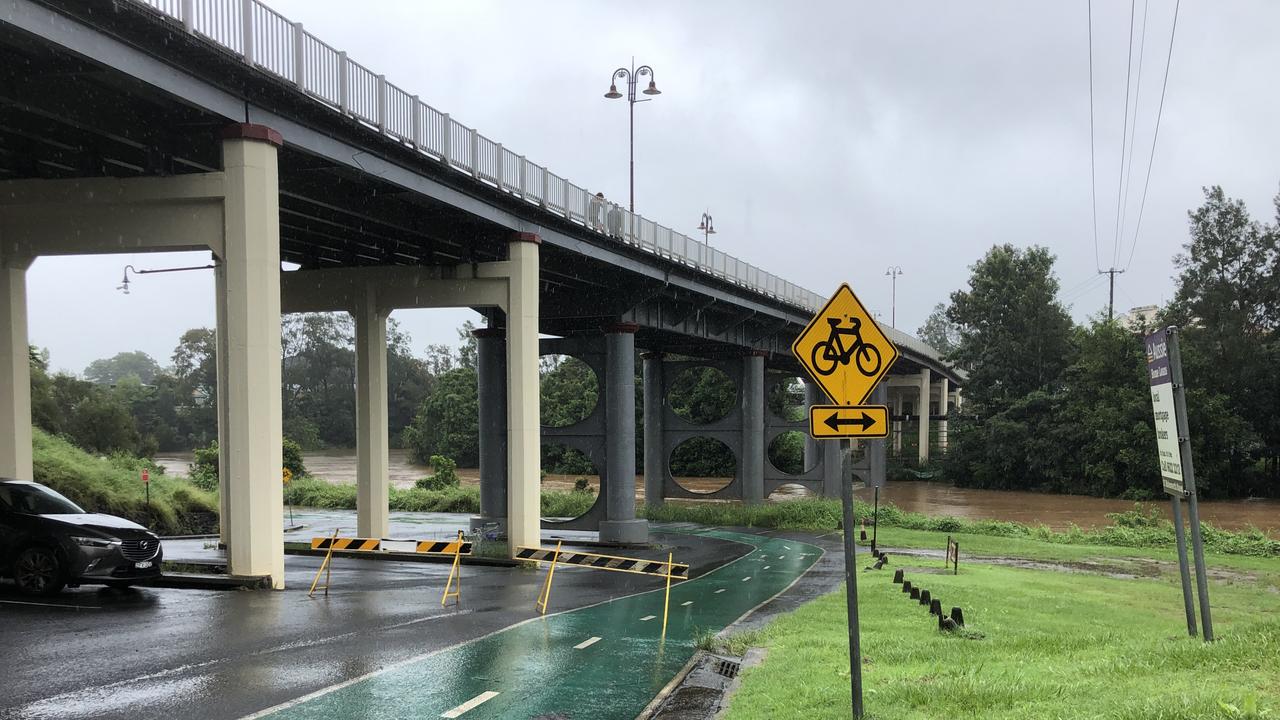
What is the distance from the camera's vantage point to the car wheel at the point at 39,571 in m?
13.4

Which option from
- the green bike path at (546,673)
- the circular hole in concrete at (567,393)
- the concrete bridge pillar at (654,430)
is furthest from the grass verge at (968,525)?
the circular hole in concrete at (567,393)

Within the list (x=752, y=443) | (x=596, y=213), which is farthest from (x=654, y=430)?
(x=596, y=213)

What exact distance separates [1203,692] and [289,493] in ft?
176

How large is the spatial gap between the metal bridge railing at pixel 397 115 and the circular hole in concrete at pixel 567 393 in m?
54.2

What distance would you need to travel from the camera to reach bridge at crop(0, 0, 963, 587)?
14844 mm

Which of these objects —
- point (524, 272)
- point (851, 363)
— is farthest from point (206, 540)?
point (851, 363)

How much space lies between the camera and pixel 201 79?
49.8ft

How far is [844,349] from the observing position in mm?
7375

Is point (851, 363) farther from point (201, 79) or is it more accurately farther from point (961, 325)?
point (961, 325)

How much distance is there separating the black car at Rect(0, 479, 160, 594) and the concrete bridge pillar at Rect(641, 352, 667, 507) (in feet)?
117

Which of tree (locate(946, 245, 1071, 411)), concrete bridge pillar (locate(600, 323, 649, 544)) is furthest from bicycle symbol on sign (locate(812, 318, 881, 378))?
tree (locate(946, 245, 1071, 411))

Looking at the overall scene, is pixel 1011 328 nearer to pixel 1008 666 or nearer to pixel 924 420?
pixel 924 420

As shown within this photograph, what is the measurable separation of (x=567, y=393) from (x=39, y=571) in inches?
3104

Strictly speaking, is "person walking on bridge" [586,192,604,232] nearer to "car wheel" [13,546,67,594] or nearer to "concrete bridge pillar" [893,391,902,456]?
"car wheel" [13,546,67,594]
